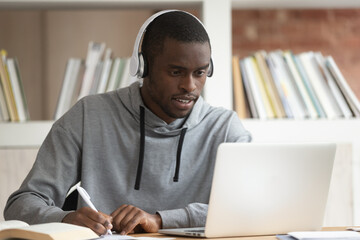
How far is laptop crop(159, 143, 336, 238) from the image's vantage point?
1.34m

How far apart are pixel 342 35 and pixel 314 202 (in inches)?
92.7

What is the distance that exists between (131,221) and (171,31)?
60cm

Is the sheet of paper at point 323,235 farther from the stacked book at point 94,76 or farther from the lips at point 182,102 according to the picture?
the stacked book at point 94,76

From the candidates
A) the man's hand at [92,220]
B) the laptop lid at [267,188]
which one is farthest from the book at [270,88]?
the man's hand at [92,220]

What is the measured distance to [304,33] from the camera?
143 inches

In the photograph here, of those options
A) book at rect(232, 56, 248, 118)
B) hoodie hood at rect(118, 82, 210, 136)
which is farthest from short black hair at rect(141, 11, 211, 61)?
book at rect(232, 56, 248, 118)

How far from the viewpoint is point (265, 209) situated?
1.40 meters

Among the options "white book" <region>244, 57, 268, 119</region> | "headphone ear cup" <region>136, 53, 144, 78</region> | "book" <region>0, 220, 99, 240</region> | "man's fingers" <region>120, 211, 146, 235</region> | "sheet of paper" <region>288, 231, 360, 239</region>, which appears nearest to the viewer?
"book" <region>0, 220, 99, 240</region>

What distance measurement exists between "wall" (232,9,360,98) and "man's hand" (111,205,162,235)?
86.9 inches

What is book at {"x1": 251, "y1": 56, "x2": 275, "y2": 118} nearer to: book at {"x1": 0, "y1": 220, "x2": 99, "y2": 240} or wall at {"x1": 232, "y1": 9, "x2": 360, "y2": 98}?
wall at {"x1": 232, "y1": 9, "x2": 360, "y2": 98}

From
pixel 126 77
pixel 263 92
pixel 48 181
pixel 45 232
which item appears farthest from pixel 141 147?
pixel 263 92

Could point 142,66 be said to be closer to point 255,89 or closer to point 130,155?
point 130,155

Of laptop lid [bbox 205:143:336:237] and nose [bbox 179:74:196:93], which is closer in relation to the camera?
laptop lid [bbox 205:143:336:237]

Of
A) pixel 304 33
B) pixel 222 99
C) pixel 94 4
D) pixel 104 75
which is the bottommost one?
pixel 222 99
